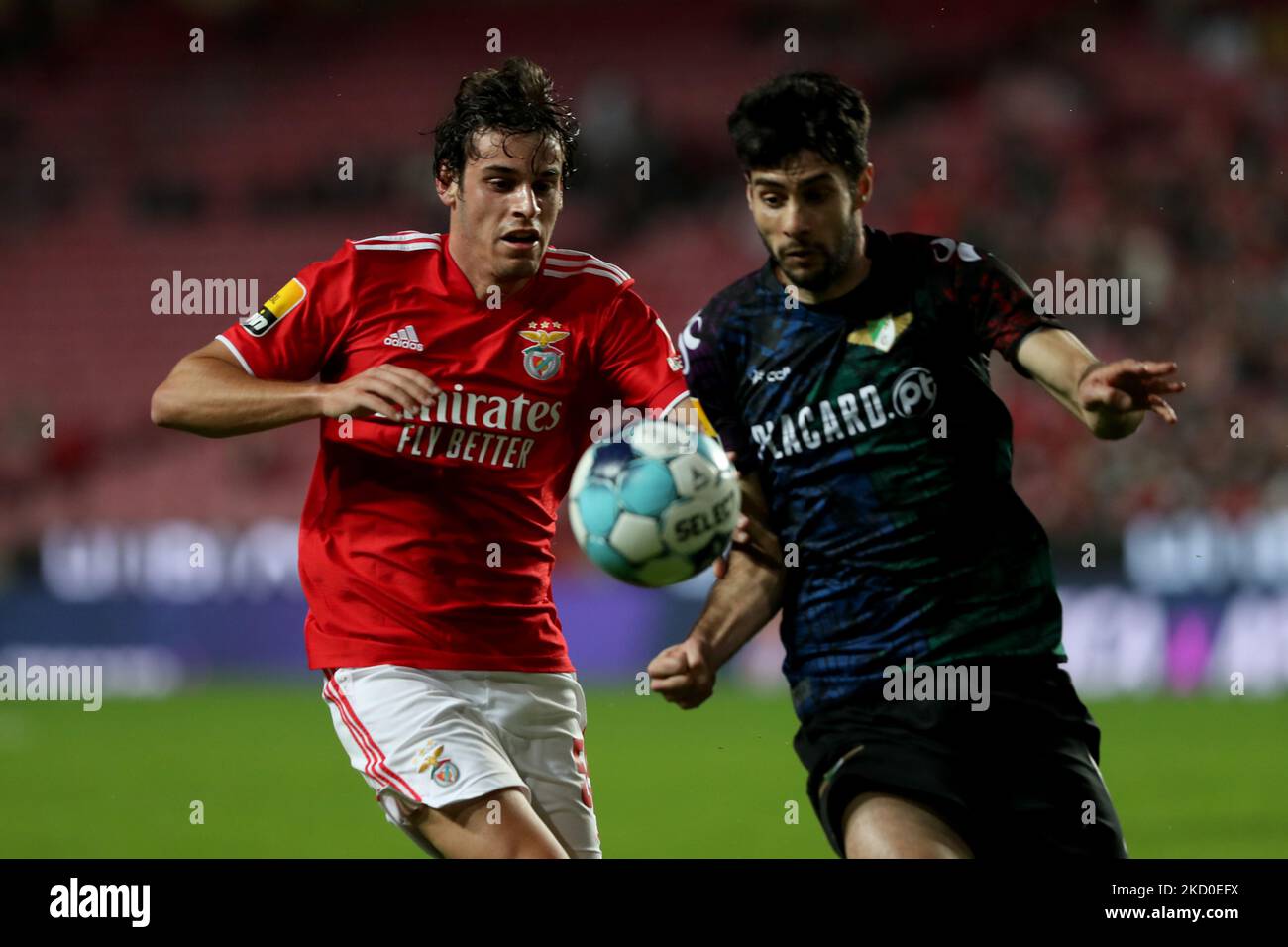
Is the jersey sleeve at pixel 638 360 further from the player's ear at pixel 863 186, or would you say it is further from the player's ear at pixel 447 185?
the player's ear at pixel 863 186

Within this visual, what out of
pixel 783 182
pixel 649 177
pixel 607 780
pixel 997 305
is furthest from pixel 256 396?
pixel 649 177

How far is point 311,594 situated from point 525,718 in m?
0.71

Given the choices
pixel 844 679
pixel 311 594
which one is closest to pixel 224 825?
pixel 311 594

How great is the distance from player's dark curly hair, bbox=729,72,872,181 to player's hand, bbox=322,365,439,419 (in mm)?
979

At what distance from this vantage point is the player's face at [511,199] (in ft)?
15.8

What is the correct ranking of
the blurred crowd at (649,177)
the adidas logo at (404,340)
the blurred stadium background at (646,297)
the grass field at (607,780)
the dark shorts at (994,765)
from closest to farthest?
the dark shorts at (994,765)
the adidas logo at (404,340)
the grass field at (607,780)
the blurred stadium background at (646,297)
the blurred crowd at (649,177)

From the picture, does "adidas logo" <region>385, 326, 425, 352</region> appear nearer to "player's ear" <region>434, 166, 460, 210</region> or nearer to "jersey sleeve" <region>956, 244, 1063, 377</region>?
"player's ear" <region>434, 166, 460, 210</region>

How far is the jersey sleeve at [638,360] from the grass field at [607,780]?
3613 mm

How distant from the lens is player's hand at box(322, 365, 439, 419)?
166 inches

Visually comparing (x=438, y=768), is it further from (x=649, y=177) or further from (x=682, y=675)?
(x=649, y=177)

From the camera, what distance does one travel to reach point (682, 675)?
4.24 meters

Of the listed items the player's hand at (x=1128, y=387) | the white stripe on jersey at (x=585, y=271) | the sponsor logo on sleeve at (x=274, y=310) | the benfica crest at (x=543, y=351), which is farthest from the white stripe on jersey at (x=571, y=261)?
the player's hand at (x=1128, y=387)

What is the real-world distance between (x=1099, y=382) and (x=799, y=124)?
0.99 metres

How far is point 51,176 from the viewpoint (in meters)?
24.0
